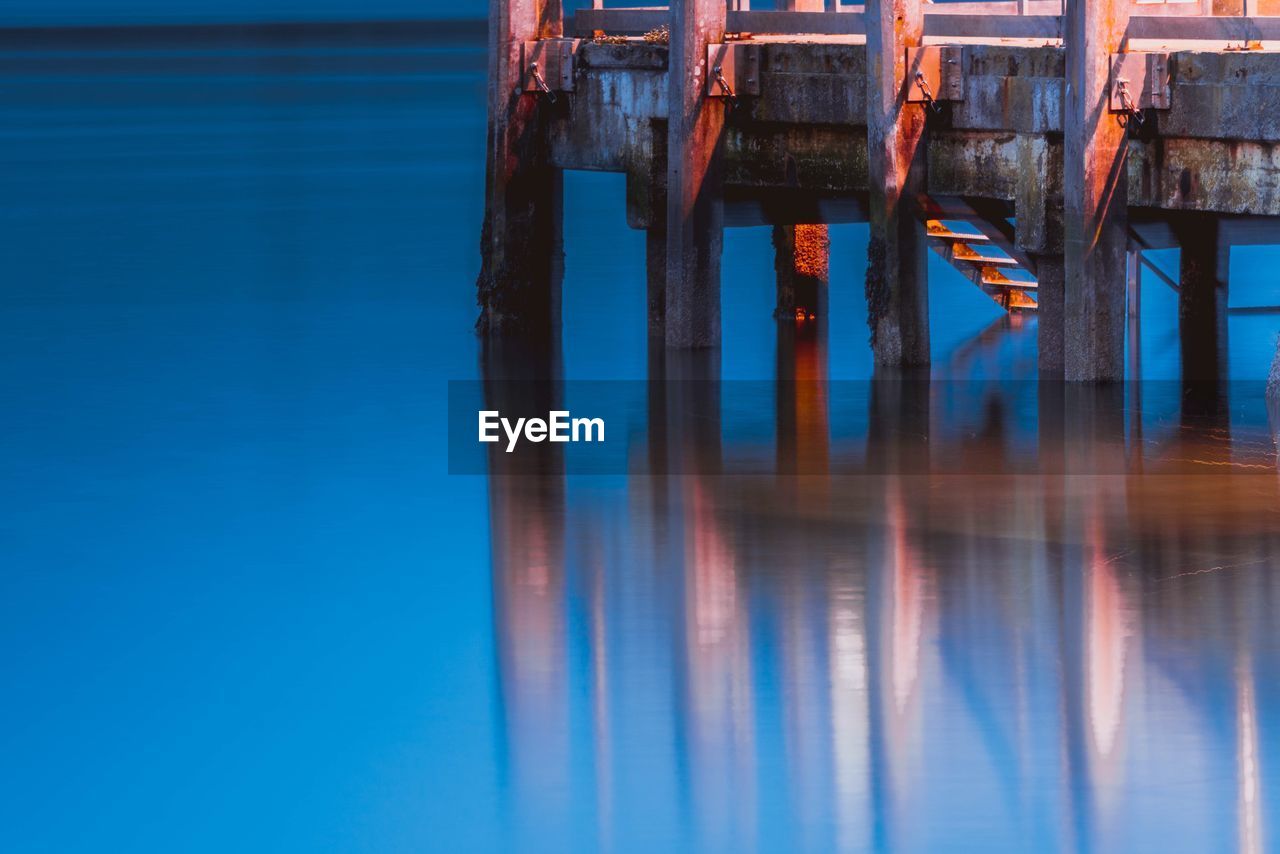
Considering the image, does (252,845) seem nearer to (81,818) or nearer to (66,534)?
(81,818)

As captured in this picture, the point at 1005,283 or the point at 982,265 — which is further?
the point at 1005,283

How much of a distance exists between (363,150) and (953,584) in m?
27.3

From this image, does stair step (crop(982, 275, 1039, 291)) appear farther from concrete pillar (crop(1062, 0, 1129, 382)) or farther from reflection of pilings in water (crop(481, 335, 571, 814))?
concrete pillar (crop(1062, 0, 1129, 382))

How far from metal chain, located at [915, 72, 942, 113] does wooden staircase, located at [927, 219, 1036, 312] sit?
2.37 meters

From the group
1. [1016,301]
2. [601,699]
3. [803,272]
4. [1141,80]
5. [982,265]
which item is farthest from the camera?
[1016,301]

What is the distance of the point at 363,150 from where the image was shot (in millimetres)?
36375

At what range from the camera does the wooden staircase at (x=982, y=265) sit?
1733 cm

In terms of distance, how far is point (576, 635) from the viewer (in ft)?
30.7

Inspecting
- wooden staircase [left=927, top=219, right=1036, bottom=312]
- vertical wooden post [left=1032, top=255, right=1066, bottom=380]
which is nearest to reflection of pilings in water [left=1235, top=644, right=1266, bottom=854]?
vertical wooden post [left=1032, top=255, right=1066, bottom=380]

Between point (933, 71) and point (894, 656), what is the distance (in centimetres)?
587

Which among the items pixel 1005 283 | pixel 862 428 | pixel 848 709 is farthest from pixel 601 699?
pixel 1005 283

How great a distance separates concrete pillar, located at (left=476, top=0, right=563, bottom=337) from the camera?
54.3 feet

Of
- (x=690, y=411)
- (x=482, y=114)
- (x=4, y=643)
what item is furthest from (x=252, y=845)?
(x=482, y=114)

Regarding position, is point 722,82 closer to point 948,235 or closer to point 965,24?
point 965,24
